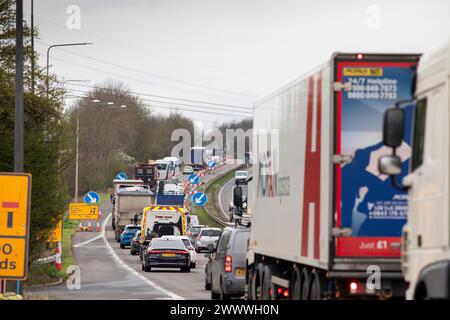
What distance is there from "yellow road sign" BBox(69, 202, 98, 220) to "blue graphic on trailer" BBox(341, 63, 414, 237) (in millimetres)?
61286

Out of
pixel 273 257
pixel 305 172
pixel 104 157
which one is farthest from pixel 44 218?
pixel 104 157

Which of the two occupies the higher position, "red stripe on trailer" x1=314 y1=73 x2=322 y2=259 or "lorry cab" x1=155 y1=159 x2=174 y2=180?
"lorry cab" x1=155 y1=159 x2=174 y2=180

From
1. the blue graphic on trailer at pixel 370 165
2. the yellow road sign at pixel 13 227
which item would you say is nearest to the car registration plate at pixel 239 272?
the yellow road sign at pixel 13 227

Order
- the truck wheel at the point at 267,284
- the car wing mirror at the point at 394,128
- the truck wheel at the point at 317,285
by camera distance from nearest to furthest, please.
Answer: the car wing mirror at the point at 394,128, the truck wheel at the point at 317,285, the truck wheel at the point at 267,284

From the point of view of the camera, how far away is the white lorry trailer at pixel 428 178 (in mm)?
11508

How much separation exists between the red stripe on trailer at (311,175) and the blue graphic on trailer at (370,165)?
0.65 meters

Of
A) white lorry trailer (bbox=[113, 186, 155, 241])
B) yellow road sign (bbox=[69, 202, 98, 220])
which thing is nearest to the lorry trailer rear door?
yellow road sign (bbox=[69, 202, 98, 220])

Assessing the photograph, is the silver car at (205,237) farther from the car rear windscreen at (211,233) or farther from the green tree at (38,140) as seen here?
the green tree at (38,140)

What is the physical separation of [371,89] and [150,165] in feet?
354

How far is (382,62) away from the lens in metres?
16.5

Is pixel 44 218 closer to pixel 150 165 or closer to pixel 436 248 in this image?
pixel 436 248

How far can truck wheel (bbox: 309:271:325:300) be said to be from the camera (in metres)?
17.0

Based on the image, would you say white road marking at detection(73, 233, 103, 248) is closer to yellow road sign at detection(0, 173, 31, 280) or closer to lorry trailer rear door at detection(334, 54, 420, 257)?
yellow road sign at detection(0, 173, 31, 280)

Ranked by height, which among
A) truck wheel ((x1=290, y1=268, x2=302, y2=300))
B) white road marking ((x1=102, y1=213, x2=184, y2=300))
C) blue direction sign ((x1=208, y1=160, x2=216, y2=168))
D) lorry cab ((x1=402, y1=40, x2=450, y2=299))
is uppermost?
blue direction sign ((x1=208, y1=160, x2=216, y2=168))
